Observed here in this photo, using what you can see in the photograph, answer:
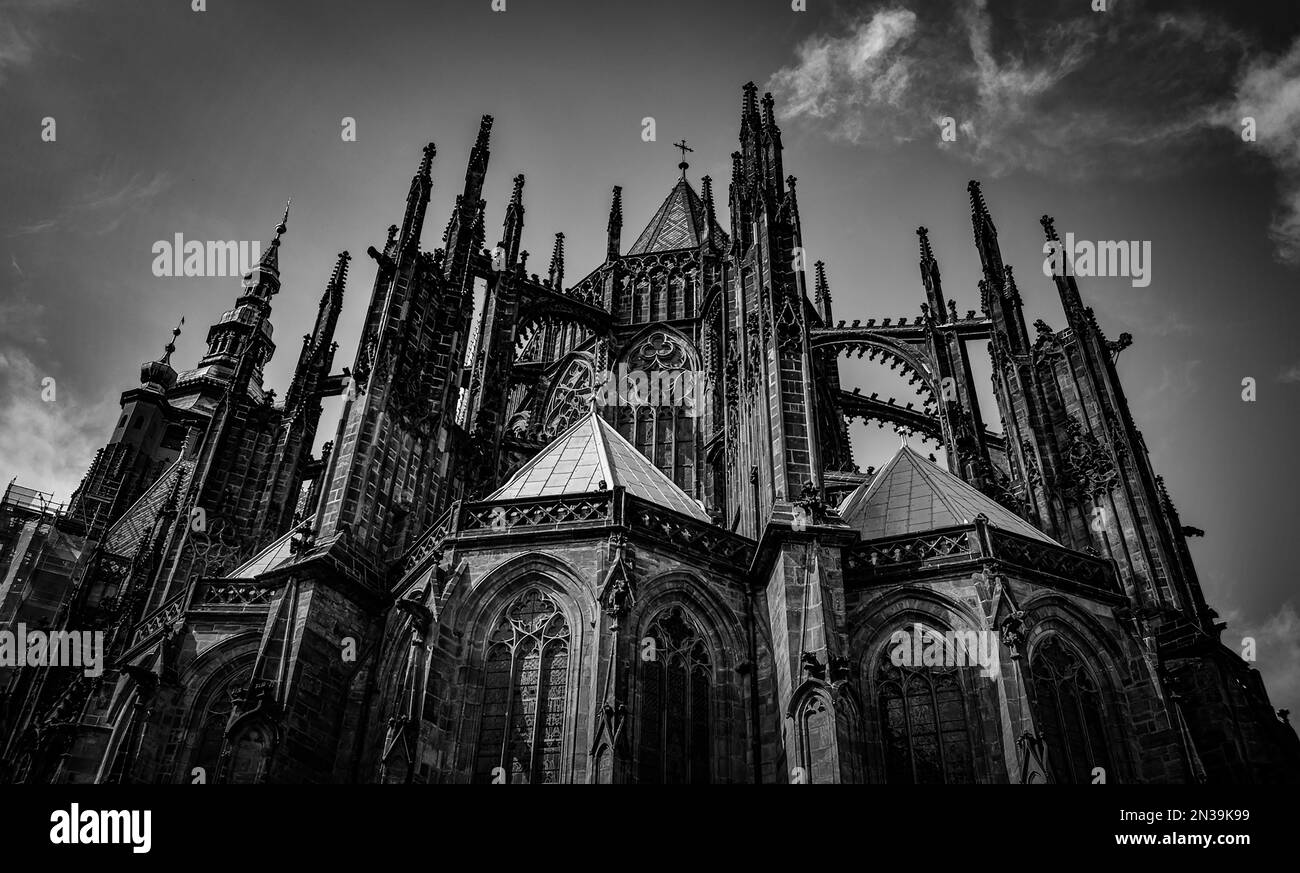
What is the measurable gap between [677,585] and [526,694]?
3438 mm

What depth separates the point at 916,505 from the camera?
880 inches

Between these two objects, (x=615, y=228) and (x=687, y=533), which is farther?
(x=615, y=228)

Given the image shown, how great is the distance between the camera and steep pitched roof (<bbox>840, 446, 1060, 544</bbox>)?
2156 centimetres

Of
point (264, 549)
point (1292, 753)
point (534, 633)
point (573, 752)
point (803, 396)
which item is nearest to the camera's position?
point (573, 752)

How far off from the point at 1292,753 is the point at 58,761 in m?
25.5

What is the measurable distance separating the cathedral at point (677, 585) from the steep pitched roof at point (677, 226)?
10985 millimetres

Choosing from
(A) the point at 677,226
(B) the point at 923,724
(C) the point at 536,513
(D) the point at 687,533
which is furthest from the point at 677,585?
(A) the point at 677,226

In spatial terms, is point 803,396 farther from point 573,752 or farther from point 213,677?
point 213,677

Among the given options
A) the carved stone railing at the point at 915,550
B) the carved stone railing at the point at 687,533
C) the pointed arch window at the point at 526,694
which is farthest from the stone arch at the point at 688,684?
the carved stone railing at the point at 915,550

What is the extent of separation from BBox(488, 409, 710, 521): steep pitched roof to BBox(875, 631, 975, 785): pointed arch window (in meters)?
5.10

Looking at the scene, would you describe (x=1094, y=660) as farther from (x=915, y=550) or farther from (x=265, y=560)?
(x=265, y=560)
